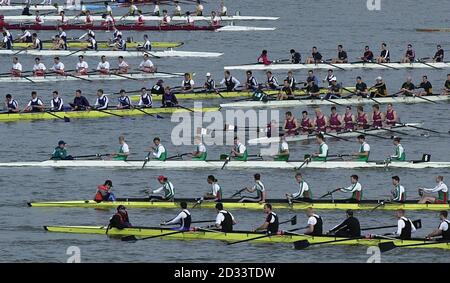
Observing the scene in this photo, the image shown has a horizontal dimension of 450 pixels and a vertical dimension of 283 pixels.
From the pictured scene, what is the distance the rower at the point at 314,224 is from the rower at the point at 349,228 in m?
0.49

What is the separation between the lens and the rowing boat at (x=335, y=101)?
72.4 meters

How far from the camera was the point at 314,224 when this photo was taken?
48.6m

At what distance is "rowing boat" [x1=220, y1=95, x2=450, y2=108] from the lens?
72.4 m

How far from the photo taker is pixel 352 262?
4797cm

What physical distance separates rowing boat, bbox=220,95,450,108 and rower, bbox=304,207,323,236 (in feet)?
78.1

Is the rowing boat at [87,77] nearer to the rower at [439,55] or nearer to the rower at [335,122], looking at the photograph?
the rower at [439,55]

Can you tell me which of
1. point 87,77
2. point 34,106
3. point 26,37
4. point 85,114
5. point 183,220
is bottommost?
point 85,114

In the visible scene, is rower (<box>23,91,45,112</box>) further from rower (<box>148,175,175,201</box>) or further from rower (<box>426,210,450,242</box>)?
rower (<box>426,210,450,242</box>)

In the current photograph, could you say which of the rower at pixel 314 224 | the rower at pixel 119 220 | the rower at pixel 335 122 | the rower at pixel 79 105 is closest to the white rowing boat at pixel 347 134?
the rower at pixel 335 122

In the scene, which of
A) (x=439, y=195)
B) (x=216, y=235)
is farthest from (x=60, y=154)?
(x=439, y=195)

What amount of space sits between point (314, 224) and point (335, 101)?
25.4 m

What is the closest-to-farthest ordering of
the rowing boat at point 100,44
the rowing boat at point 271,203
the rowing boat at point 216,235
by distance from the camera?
the rowing boat at point 216,235
the rowing boat at point 271,203
the rowing boat at point 100,44

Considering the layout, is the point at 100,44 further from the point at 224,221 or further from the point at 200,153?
the point at 224,221
